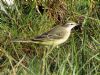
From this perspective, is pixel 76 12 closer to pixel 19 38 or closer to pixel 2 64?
pixel 19 38

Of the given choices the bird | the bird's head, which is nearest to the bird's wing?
the bird

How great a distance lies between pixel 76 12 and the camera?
7.07 meters

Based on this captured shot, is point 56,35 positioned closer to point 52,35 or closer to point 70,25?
point 52,35

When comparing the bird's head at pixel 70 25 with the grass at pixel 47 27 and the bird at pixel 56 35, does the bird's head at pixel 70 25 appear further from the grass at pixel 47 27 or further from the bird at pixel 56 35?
the grass at pixel 47 27

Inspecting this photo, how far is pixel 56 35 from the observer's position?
652 cm

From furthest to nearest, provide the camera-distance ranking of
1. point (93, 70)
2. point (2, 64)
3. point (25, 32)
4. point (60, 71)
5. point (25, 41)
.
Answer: point (25, 32)
point (25, 41)
point (2, 64)
point (93, 70)
point (60, 71)

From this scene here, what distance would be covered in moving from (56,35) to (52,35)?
0.32ft

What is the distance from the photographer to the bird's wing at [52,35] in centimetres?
625

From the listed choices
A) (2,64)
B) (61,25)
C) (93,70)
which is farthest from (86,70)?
(61,25)

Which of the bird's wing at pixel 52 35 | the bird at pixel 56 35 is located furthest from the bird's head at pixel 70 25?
the bird's wing at pixel 52 35

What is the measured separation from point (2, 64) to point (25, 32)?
1.14 meters

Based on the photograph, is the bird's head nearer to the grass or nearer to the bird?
the bird

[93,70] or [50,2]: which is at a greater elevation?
[50,2]

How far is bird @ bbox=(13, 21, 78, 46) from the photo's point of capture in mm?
6267
